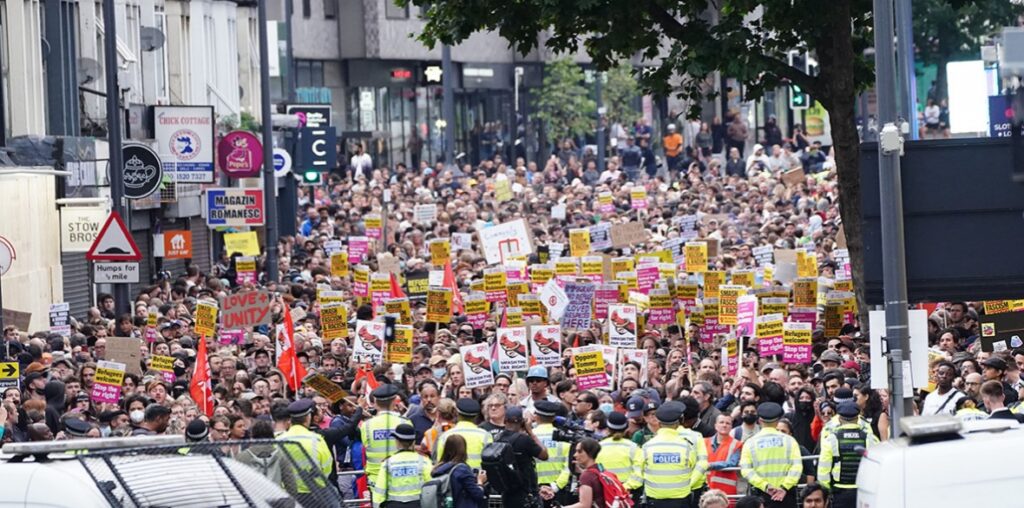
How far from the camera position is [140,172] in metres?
30.5

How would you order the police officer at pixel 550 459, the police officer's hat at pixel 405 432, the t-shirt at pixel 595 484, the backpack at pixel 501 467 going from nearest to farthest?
the t-shirt at pixel 595 484 < the backpack at pixel 501 467 < the police officer's hat at pixel 405 432 < the police officer at pixel 550 459

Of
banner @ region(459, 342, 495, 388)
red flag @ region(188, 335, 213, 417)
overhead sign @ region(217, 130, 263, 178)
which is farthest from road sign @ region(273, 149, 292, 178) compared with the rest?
banner @ region(459, 342, 495, 388)

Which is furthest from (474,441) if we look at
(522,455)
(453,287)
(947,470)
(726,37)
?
(453,287)

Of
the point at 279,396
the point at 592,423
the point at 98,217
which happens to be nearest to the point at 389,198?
the point at 98,217

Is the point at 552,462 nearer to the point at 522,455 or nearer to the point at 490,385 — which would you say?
the point at 522,455

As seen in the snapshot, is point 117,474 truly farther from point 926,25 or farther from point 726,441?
point 926,25

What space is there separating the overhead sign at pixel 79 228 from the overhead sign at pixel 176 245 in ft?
13.8

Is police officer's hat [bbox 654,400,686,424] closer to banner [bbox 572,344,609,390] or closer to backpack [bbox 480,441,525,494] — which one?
backpack [bbox 480,441,525,494]

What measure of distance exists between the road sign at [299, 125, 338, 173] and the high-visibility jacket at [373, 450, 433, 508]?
32175mm

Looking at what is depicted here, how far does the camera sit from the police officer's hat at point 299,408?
52.6 ft

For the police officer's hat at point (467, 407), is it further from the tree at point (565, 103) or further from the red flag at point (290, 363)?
the tree at point (565, 103)

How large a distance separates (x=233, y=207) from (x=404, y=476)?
22.1 meters

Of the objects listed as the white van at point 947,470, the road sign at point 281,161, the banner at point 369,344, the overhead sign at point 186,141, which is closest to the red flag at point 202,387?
the banner at point 369,344

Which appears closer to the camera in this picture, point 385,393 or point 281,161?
point 385,393
